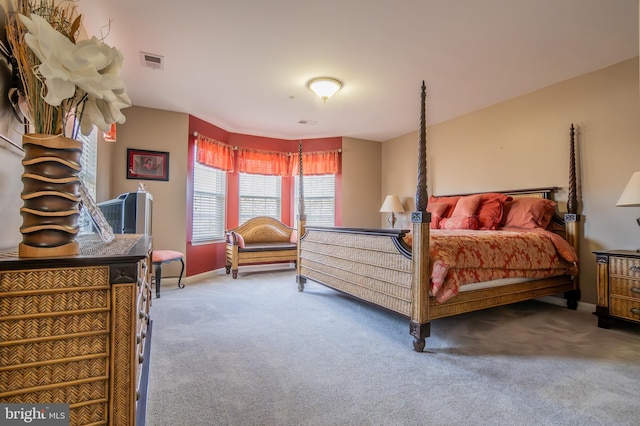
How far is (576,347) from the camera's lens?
87.2 inches

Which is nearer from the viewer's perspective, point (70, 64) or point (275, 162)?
point (70, 64)

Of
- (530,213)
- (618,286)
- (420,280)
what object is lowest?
(618,286)

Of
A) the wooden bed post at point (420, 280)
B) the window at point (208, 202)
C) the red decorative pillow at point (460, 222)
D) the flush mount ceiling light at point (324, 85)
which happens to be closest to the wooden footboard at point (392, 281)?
the wooden bed post at point (420, 280)

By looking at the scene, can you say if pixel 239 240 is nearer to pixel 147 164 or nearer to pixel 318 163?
pixel 147 164

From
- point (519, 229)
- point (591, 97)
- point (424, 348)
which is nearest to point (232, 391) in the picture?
point (424, 348)

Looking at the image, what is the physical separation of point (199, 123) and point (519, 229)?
4591mm

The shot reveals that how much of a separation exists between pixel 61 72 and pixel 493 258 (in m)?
2.84

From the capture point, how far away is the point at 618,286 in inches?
100

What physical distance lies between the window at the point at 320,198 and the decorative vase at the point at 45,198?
4.96 meters

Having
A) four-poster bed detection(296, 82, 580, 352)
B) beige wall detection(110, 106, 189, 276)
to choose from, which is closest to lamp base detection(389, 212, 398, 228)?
four-poster bed detection(296, 82, 580, 352)

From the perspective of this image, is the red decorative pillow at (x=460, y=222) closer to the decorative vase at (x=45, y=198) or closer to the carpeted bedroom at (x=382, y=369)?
the carpeted bedroom at (x=382, y=369)

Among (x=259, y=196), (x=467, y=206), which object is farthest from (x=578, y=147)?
(x=259, y=196)

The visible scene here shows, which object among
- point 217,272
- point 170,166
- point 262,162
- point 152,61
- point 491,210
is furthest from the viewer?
point 262,162

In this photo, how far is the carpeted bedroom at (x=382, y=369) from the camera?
145 centimetres
